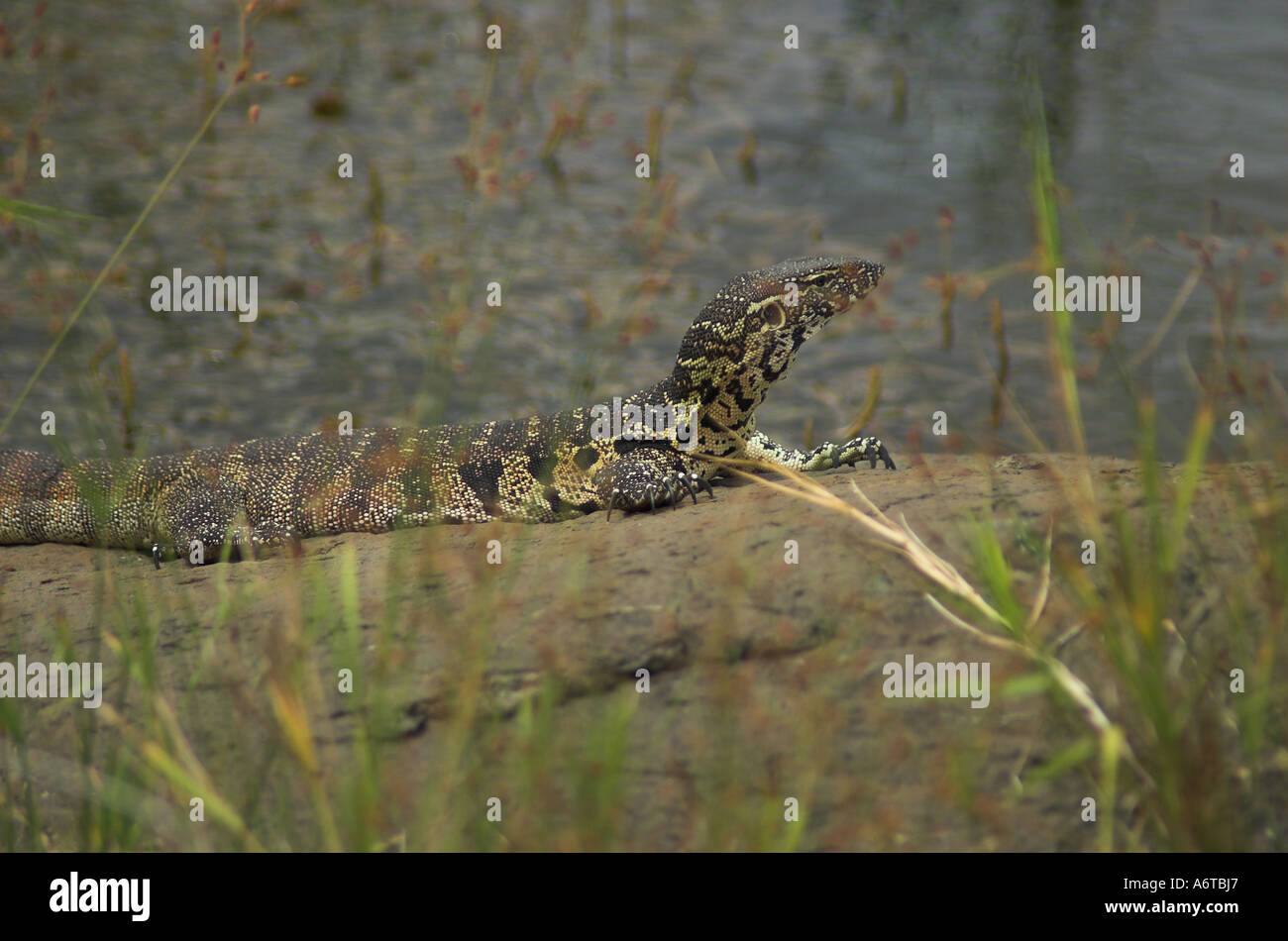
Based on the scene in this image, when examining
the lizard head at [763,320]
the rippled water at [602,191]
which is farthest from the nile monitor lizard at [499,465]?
the rippled water at [602,191]

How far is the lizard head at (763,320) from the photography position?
22.7ft

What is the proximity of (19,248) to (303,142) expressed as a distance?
3513 millimetres

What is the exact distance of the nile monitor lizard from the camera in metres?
6.93

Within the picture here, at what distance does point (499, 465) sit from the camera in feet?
24.2

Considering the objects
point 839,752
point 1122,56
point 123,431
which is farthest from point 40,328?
point 1122,56

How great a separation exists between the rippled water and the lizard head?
0.72m

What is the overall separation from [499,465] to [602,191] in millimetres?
5831

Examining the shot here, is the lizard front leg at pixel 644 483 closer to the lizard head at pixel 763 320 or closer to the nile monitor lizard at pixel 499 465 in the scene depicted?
the nile monitor lizard at pixel 499 465

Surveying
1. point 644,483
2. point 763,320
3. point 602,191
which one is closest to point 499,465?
→ point 644,483

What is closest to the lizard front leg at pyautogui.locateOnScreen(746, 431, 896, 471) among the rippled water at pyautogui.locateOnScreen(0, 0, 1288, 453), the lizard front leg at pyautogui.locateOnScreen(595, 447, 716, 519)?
the rippled water at pyautogui.locateOnScreen(0, 0, 1288, 453)

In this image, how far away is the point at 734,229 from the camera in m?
11.8

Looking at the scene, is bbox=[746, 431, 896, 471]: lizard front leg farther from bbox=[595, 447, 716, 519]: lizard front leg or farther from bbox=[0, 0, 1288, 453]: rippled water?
bbox=[595, 447, 716, 519]: lizard front leg

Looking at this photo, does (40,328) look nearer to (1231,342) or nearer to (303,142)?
(303,142)

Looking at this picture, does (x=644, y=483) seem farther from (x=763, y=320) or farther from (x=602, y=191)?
(x=602, y=191)
